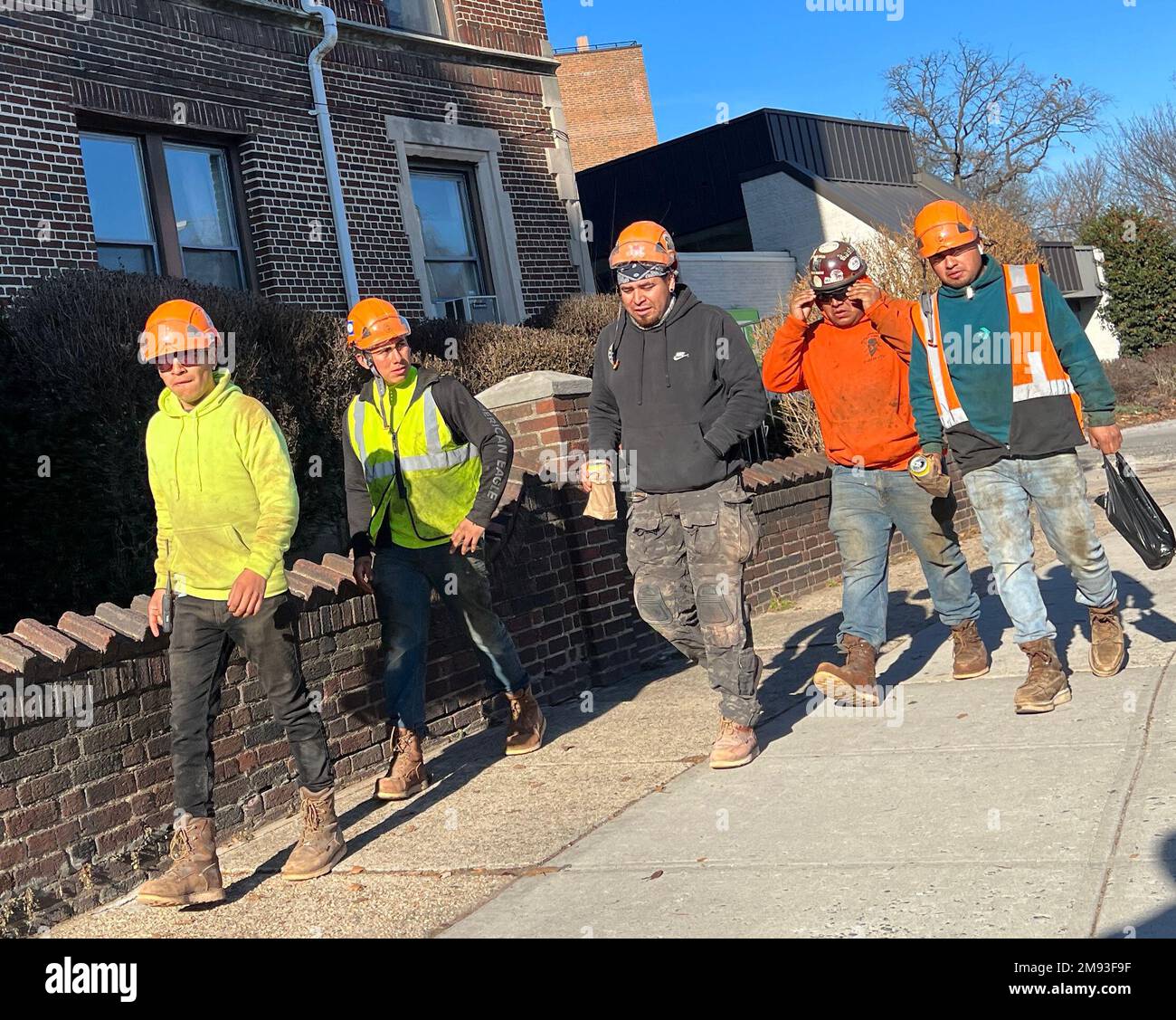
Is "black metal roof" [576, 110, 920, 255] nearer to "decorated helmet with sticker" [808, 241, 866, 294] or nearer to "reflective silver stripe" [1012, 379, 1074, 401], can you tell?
"decorated helmet with sticker" [808, 241, 866, 294]

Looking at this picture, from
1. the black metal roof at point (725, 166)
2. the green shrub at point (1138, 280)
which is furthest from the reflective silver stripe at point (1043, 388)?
the green shrub at point (1138, 280)

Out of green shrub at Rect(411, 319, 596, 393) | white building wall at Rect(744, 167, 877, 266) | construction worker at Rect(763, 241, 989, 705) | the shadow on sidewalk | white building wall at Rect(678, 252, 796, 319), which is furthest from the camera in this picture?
white building wall at Rect(744, 167, 877, 266)

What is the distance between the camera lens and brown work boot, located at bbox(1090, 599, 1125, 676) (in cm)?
583

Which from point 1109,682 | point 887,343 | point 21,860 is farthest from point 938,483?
point 21,860

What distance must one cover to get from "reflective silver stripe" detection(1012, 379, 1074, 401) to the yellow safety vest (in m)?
2.44

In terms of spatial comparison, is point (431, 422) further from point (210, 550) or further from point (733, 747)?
point (733, 747)

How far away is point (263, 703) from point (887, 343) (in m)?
3.25

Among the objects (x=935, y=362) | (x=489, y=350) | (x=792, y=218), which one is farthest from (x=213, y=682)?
(x=792, y=218)

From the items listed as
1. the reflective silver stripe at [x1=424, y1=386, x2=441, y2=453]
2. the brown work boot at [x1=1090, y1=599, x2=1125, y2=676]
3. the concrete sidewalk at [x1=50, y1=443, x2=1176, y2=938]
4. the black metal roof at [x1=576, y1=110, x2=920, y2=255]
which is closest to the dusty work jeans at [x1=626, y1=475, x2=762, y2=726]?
the concrete sidewalk at [x1=50, y1=443, x2=1176, y2=938]

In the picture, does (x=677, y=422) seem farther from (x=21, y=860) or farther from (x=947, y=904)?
(x=21, y=860)

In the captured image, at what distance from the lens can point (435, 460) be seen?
5.86m

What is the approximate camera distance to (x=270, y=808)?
556 cm

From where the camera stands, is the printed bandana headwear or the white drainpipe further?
the white drainpipe

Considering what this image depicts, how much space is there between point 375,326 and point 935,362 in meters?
2.43
